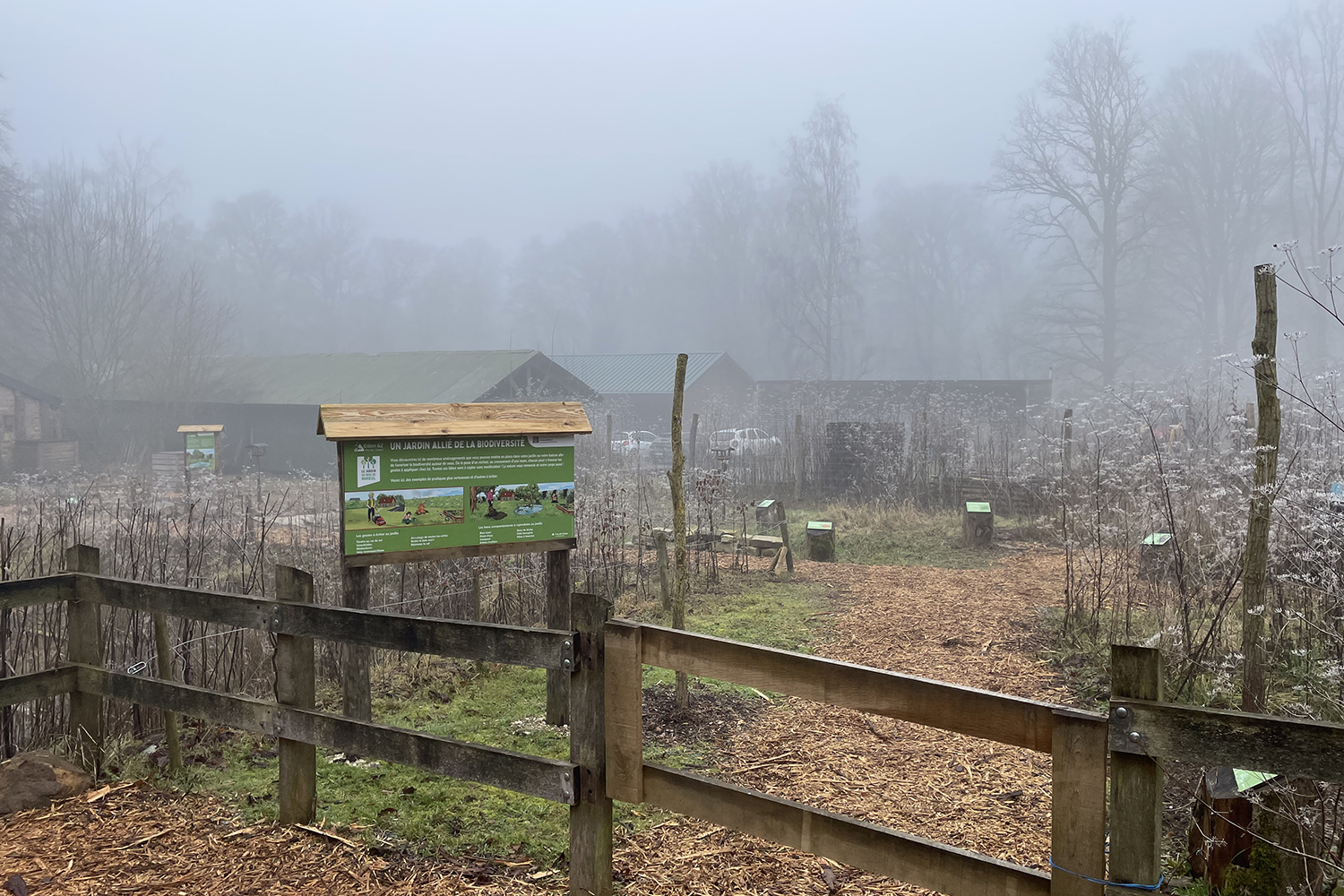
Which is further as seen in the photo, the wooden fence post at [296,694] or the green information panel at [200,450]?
the green information panel at [200,450]

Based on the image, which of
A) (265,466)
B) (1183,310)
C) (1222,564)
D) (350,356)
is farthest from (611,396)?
(1222,564)

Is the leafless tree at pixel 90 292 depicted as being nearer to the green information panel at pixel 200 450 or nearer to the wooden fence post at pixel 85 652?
the green information panel at pixel 200 450

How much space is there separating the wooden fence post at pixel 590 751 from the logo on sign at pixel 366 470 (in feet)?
9.05

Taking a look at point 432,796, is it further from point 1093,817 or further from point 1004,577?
point 1004,577

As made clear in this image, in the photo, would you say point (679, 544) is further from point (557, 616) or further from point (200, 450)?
point (200, 450)

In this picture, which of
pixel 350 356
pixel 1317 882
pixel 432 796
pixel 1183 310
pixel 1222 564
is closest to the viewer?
pixel 1317 882

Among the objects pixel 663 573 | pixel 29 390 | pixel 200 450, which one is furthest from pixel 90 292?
pixel 663 573

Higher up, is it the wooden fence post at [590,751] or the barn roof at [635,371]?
the barn roof at [635,371]

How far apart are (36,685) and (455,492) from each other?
245 centimetres

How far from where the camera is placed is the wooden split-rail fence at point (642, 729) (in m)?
2.27

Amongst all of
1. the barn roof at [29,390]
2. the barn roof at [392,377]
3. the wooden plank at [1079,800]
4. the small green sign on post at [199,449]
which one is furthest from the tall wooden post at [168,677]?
the barn roof at [29,390]

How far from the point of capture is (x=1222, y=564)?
25.7ft

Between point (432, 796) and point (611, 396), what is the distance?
42734mm

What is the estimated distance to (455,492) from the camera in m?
5.80
